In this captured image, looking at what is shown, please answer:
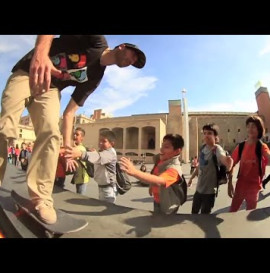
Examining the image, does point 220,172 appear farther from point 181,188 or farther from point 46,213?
point 46,213

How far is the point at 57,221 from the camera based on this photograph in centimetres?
92

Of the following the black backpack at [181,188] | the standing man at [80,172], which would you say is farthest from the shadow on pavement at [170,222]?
the standing man at [80,172]

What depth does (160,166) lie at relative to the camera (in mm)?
1248

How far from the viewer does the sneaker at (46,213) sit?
911mm

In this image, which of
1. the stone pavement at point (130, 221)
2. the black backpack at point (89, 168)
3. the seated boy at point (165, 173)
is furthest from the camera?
the black backpack at point (89, 168)

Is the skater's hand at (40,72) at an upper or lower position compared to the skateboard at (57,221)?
upper

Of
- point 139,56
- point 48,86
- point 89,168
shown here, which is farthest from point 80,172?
point 139,56

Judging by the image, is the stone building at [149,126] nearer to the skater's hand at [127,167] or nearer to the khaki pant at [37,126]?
the khaki pant at [37,126]

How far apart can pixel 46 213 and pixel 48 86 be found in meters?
0.49

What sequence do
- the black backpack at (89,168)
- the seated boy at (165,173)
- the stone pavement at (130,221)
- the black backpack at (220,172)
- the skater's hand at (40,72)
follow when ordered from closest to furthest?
the skater's hand at (40,72), the stone pavement at (130,221), the seated boy at (165,173), the black backpack at (89,168), the black backpack at (220,172)

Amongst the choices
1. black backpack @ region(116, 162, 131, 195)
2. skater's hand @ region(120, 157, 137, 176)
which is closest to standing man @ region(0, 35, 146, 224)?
Result: skater's hand @ region(120, 157, 137, 176)

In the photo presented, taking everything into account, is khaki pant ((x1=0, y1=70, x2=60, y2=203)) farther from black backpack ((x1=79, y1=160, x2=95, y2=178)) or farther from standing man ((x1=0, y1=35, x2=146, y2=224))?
black backpack ((x1=79, y1=160, x2=95, y2=178))
